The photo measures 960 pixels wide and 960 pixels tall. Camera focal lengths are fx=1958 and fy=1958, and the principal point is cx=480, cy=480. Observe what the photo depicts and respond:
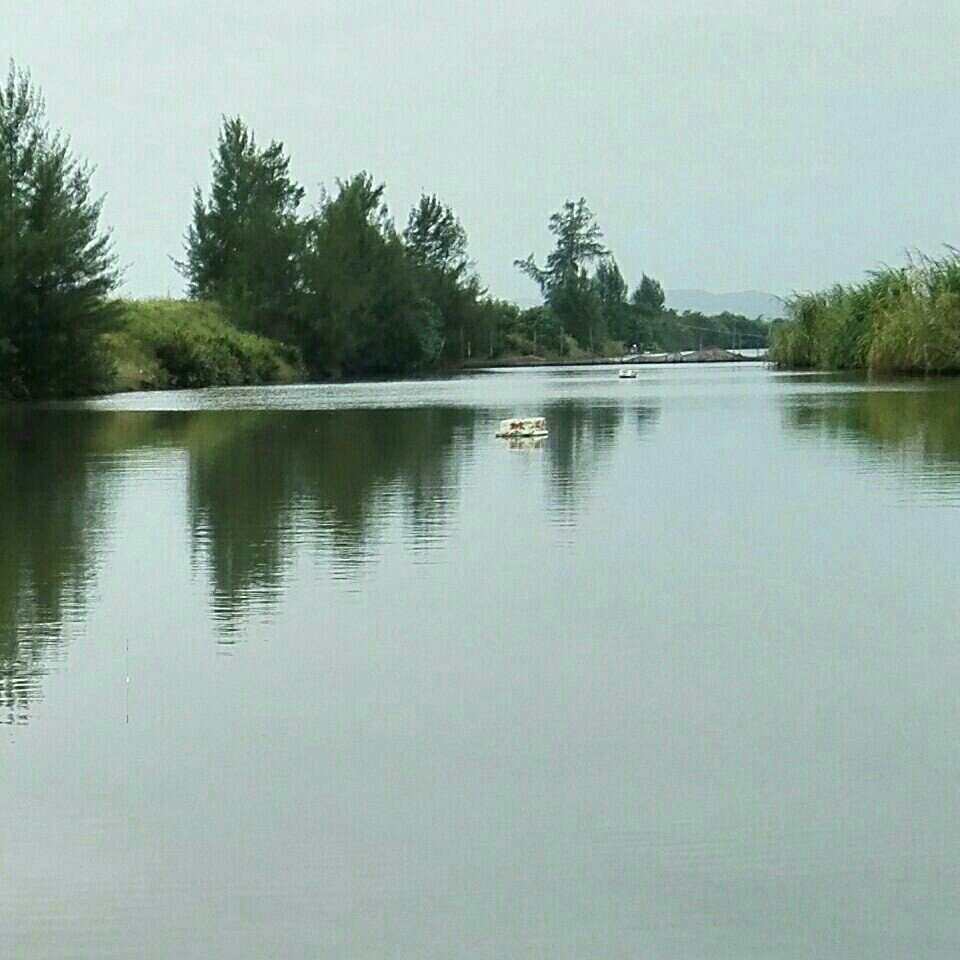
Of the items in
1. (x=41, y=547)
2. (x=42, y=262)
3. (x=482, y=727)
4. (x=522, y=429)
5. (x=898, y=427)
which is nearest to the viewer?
(x=482, y=727)

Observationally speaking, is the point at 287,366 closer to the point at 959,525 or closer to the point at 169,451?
the point at 169,451

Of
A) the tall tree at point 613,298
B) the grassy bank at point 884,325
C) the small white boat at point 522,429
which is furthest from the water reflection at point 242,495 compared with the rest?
the tall tree at point 613,298

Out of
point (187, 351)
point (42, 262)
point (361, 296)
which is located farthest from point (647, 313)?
point (42, 262)

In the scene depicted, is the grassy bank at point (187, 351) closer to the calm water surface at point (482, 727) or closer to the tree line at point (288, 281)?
the tree line at point (288, 281)

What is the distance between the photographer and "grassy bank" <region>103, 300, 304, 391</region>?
64.1 metres

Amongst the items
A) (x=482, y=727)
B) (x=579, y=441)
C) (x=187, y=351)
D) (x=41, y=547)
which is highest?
(x=187, y=351)

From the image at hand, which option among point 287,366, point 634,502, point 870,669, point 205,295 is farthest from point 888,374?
point 870,669

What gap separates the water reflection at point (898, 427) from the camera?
→ 2056cm

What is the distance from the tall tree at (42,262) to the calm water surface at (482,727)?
3296 cm

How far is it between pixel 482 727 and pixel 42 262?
145 ft

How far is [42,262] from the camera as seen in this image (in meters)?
50.4

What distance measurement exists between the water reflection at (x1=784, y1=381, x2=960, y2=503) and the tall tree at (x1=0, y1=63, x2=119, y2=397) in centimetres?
1928

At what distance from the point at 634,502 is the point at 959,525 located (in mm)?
3702

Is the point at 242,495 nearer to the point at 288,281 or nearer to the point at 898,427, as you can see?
the point at 898,427
